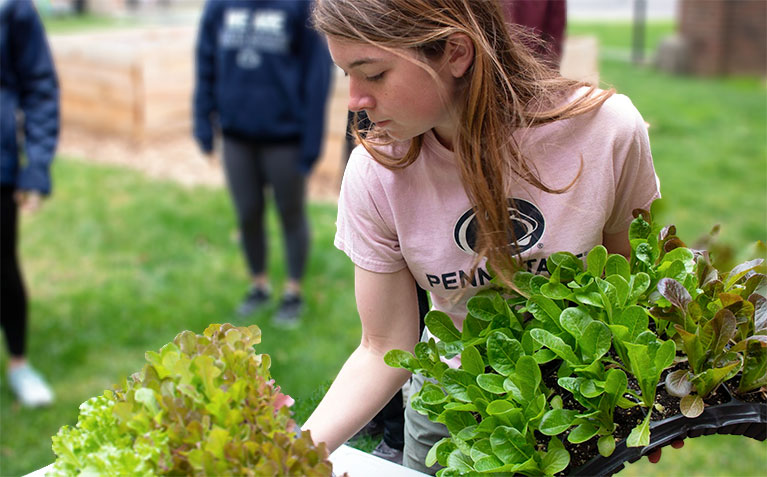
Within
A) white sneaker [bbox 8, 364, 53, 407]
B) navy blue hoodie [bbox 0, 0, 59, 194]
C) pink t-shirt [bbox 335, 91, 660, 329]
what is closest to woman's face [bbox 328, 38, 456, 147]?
pink t-shirt [bbox 335, 91, 660, 329]

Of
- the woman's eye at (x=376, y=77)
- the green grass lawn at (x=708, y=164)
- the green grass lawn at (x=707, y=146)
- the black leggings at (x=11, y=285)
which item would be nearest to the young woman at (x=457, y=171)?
the woman's eye at (x=376, y=77)

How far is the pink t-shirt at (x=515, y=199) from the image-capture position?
5.10ft

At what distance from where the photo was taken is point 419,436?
1.73m

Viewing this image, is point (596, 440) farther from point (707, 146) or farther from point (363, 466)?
point (707, 146)

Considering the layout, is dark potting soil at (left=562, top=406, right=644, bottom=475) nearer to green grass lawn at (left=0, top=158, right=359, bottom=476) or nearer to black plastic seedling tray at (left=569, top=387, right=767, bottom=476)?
black plastic seedling tray at (left=569, top=387, right=767, bottom=476)

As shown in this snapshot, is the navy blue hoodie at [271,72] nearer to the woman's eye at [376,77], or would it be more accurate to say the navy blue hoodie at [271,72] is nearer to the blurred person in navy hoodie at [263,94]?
the blurred person in navy hoodie at [263,94]

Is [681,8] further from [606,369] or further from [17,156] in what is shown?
[606,369]

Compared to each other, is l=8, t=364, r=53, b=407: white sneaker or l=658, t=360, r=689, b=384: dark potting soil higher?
l=658, t=360, r=689, b=384: dark potting soil

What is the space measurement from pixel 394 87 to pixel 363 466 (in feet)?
2.18

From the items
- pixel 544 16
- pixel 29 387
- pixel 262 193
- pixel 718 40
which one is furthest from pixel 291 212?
pixel 718 40

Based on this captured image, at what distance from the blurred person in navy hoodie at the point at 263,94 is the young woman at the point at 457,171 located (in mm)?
2630

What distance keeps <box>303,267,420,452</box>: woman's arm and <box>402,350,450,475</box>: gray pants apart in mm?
98

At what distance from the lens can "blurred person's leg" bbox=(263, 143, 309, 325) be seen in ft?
14.0

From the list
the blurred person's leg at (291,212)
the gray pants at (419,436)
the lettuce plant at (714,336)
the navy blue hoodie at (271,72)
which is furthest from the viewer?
the blurred person's leg at (291,212)
